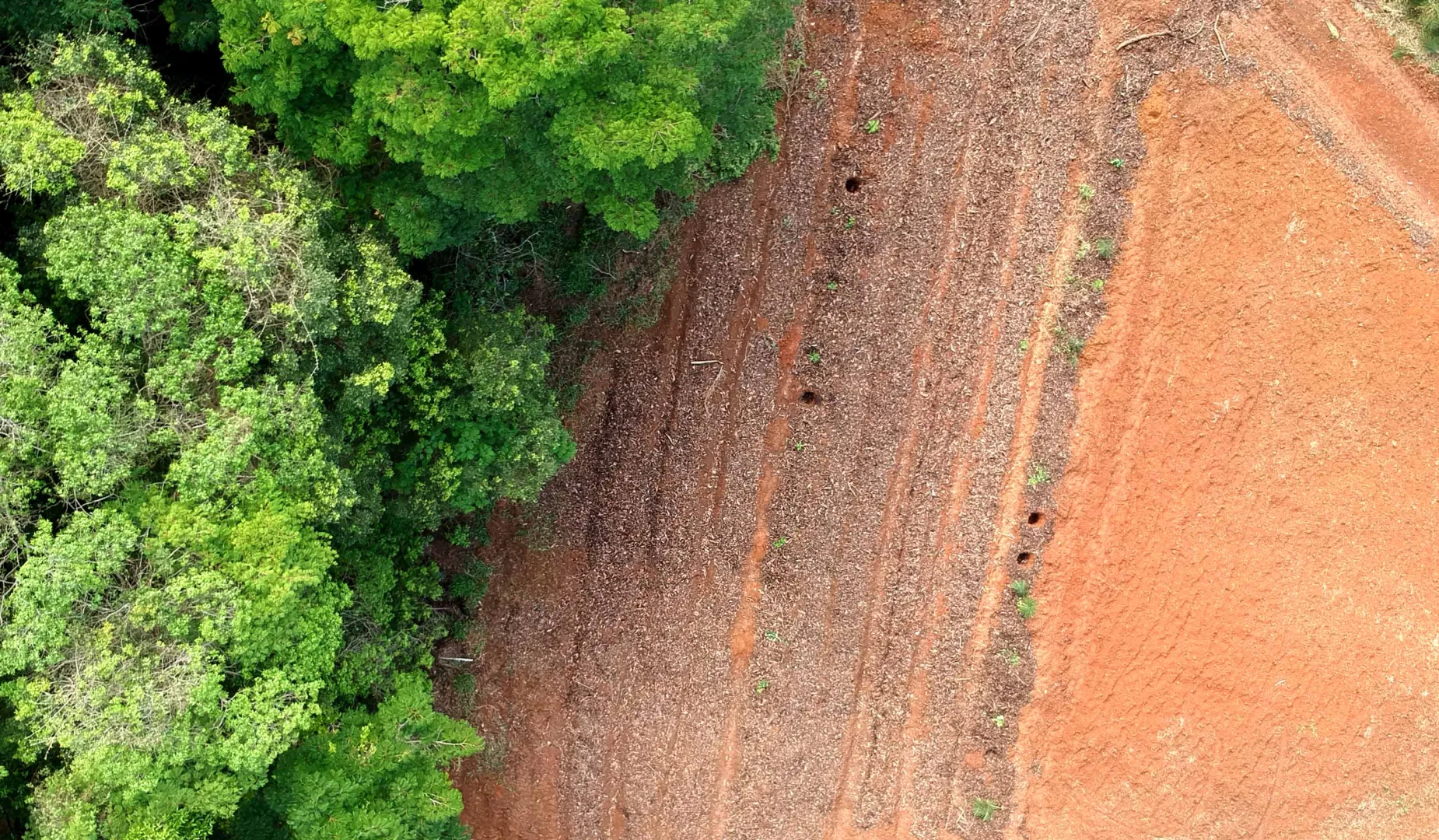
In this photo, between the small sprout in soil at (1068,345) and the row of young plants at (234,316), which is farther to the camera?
the small sprout in soil at (1068,345)

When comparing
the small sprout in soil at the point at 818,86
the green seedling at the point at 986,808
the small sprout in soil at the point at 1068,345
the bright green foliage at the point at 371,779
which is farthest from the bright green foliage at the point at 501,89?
the green seedling at the point at 986,808

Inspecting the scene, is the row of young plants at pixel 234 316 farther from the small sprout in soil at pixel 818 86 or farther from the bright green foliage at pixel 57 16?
the small sprout in soil at pixel 818 86

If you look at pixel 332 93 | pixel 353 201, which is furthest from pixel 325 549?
pixel 332 93

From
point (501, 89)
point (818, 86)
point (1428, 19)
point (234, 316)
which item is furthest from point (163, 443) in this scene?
point (1428, 19)

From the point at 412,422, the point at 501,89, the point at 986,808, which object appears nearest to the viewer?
the point at 501,89

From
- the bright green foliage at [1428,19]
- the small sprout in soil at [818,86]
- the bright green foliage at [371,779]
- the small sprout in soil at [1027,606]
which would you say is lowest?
the bright green foliage at [371,779]

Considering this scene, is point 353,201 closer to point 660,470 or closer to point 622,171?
point 622,171

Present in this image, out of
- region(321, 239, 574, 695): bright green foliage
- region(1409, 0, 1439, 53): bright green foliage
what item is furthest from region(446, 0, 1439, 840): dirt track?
region(321, 239, 574, 695): bright green foliage

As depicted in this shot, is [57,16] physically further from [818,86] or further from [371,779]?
[818,86]
